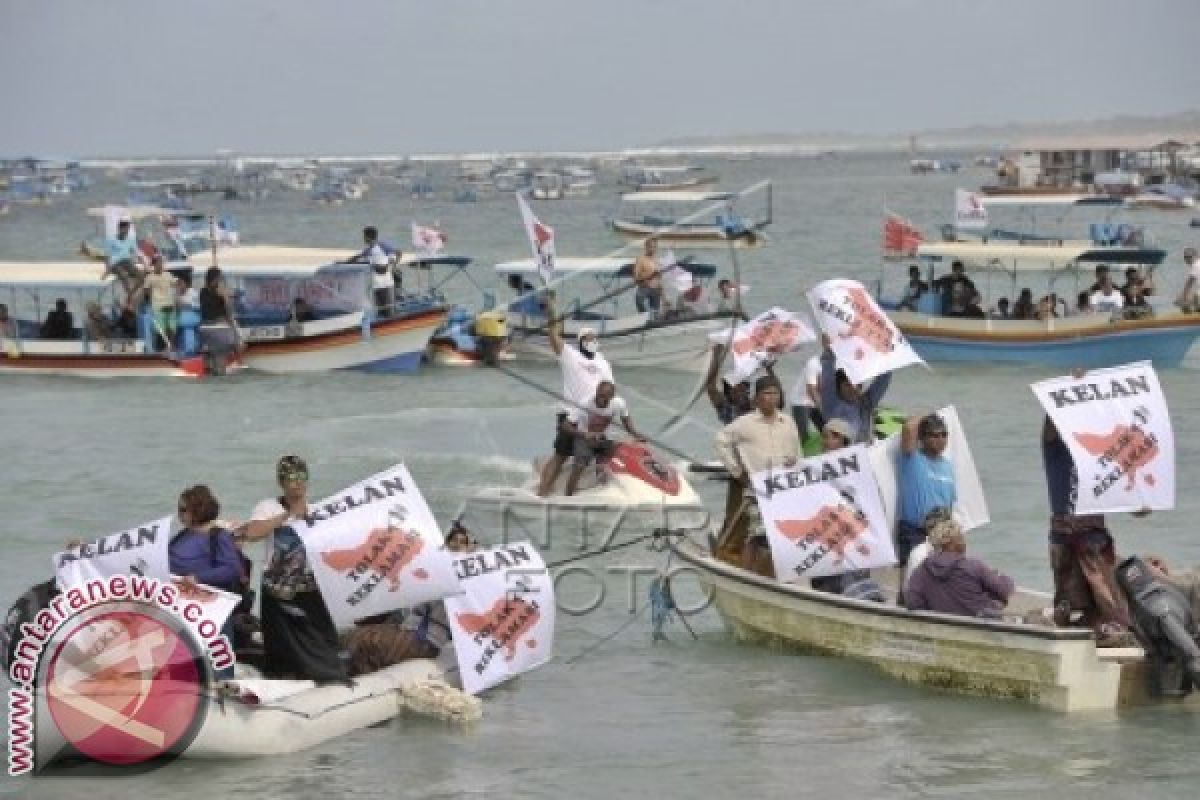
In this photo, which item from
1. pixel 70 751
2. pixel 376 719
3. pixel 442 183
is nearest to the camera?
pixel 70 751

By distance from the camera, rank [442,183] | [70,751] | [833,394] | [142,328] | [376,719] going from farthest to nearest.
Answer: [442,183]
[142,328]
[833,394]
[376,719]
[70,751]

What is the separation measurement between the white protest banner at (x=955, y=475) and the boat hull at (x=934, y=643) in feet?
2.34

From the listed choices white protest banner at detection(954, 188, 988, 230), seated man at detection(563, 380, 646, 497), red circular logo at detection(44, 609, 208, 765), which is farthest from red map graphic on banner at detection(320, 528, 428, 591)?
white protest banner at detection(954, 188, 988, 230)

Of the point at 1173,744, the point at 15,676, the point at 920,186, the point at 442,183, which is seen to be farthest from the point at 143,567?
the point at 442,183

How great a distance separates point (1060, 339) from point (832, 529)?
19177 millimetres

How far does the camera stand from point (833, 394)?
50.9 feet

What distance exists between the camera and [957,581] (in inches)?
526

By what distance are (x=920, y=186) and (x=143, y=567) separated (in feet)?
473

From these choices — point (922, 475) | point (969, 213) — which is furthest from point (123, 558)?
point (969, 213)

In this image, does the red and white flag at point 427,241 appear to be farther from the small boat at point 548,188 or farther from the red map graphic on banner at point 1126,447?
the small boat at point 548,188

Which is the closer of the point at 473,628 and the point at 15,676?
the point at 15,676

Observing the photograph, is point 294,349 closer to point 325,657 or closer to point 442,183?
point 325,657

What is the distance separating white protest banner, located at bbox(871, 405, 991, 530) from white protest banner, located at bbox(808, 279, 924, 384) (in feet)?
1.92

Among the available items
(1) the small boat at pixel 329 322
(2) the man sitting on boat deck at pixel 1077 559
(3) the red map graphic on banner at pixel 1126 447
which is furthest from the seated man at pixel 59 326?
(3) the red map graphic on banner at pixel 1126 447
